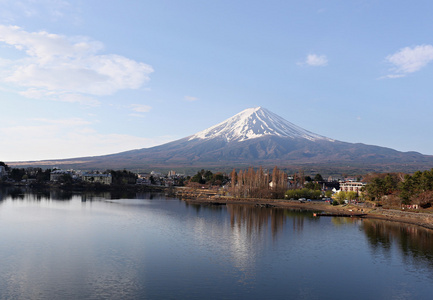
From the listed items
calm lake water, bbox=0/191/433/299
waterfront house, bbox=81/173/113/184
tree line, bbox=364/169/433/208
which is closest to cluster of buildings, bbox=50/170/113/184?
waterfront house, bbox=81/173/113/184

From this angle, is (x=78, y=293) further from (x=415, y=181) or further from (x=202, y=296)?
(x=415, y=181)

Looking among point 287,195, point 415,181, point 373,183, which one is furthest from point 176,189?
point 415,181

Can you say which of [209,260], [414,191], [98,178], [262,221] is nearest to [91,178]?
[98,178]

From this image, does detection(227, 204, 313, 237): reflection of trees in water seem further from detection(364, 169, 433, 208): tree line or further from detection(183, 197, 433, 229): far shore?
detection(364, 169, 433, 208): tree line

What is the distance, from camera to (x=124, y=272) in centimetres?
2150

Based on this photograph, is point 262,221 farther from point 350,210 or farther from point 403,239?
point 350,210

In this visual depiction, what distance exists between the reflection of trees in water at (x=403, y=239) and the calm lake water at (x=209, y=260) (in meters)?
0.08

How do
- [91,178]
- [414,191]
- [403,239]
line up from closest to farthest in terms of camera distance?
[403,239]
[414,191]
[91,178]

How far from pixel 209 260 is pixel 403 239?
19469 millimetres

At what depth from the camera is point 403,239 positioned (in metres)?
34.1

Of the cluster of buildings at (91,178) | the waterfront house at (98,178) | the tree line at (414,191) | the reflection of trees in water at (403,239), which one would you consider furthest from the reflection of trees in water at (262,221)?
the cluster of buildings at (91,178)

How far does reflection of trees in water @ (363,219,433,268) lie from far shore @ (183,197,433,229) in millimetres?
1963

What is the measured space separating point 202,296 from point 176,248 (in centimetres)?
1048

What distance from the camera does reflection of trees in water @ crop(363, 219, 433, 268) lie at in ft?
91.6
